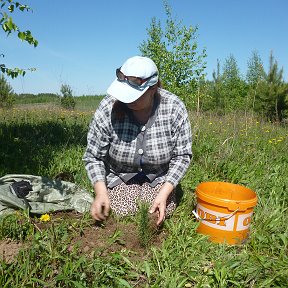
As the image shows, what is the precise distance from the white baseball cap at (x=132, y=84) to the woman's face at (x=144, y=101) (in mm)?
55

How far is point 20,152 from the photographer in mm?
3648

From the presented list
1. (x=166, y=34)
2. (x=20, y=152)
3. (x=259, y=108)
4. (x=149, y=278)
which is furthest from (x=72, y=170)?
(x=259, y=108)

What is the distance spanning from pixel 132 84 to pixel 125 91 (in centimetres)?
7

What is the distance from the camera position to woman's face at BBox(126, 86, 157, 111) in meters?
2.17

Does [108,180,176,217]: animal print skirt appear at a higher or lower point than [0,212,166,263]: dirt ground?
higher

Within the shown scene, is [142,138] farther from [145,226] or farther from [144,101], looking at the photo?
[145,226]

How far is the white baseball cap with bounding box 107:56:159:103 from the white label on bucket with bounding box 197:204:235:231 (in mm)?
926

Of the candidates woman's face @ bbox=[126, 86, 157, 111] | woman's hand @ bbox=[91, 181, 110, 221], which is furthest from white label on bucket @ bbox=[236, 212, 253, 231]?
woman's face @ bbox=[126, 86, 157, 111]

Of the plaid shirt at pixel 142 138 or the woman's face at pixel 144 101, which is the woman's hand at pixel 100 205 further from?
the woman's face at pixel 144 101

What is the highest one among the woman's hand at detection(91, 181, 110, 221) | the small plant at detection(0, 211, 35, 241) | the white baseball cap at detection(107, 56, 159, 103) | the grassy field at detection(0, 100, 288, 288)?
the white baseball cap at detection(107, 56, 159, 103)

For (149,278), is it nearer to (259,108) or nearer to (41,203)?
(41,203)

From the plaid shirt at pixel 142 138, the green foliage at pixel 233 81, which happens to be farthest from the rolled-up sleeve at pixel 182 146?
the green foliage at pixel 233 81

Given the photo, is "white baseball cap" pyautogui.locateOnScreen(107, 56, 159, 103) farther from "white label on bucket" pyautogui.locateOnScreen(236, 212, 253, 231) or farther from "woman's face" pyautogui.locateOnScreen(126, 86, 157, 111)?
"white label on bucket" pyautogui.locateOnScreen(236, 212, 253, 231)

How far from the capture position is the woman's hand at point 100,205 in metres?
2.11
